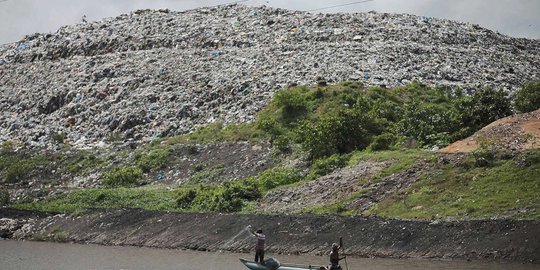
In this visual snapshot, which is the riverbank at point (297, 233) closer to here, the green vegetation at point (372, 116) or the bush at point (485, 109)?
the green vegetation at point (372, 116)

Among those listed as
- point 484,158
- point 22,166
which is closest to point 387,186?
point 484,158

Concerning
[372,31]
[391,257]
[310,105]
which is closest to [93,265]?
[391,257]

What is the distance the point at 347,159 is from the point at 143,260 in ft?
42.0

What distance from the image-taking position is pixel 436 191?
3359 centimetres

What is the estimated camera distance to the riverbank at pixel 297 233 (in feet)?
90.3

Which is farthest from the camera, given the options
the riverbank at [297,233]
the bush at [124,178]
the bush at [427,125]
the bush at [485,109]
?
the bush at [124,178]

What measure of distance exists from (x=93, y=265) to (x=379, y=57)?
1166 inches

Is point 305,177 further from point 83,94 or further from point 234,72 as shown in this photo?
point 83,94

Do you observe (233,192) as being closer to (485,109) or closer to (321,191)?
(321,191)

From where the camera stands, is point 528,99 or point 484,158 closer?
point 484,158

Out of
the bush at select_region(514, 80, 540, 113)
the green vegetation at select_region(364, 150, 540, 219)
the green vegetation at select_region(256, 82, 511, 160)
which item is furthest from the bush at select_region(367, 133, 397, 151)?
the bush at select_region(514, 80, 540, 113)

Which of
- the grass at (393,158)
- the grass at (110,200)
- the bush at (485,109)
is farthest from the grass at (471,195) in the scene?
the grass at (110,200)

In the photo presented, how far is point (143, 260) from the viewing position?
3089cm

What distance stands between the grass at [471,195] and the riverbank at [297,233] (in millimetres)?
2069
